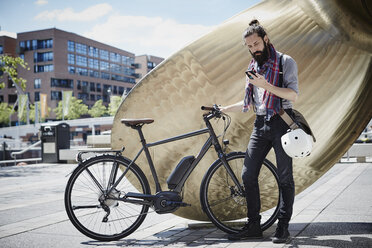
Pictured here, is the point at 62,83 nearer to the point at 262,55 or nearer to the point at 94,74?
the point at 94,74

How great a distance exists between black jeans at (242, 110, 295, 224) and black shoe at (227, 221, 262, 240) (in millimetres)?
53

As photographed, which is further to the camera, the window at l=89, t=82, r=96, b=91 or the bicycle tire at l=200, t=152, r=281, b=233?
the window at l=89, t=82, r=96, b=91

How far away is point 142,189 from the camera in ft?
12.5

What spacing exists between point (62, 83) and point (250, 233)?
75775 millimetres

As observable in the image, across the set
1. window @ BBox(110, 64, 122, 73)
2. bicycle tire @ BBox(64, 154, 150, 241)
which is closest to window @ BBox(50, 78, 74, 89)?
window @ BBox(110, 64, 122, 73)

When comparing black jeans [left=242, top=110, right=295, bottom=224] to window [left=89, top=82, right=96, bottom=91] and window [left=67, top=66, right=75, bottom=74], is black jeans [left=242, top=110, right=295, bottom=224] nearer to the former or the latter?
window [left=67, top=66, right=75, bottom=74]

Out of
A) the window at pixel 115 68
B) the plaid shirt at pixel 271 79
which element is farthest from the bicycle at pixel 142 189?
the window at pixel 115 68

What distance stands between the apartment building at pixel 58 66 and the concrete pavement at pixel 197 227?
221ft

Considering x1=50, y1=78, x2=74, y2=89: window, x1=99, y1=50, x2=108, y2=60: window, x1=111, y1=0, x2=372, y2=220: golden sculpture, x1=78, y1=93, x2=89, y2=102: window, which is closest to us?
x1=111, y1=0, x2=372, y2=220: golden sculpture

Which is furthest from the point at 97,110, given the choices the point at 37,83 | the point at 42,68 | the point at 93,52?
the point at 93,52

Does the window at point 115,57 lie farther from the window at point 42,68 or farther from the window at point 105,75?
the window at point 42,68

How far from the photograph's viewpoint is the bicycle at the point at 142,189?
3.69m

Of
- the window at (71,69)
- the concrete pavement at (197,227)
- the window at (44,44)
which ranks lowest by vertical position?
the concrete pavement at (197,227)

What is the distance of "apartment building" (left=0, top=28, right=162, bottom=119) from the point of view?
7338cm
